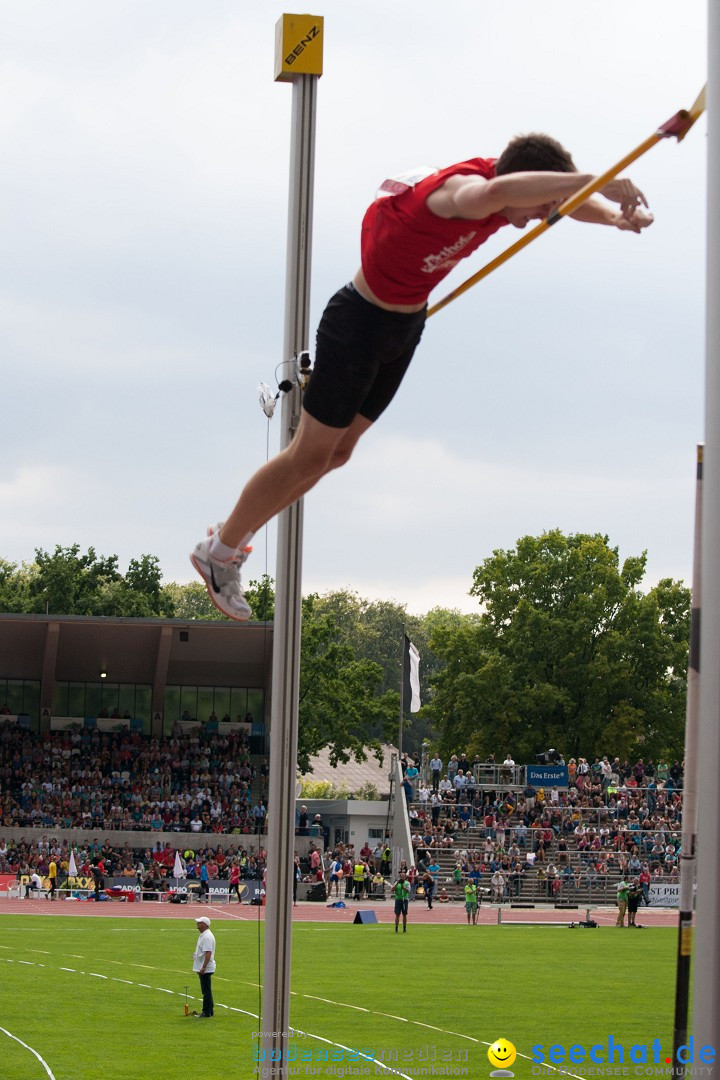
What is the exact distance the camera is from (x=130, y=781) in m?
29.6

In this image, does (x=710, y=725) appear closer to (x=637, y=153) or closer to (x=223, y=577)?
(x=637, y=153)

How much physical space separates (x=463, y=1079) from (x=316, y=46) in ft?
22.3

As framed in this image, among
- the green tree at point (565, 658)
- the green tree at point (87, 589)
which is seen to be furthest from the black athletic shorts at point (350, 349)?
the green tree at point (87, 589)

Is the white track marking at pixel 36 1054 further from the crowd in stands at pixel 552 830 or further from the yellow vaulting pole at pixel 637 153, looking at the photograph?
the crowd in stands at pixel 552 830

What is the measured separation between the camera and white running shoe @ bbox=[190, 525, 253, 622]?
4137mm

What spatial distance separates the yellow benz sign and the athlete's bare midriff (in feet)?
6.84

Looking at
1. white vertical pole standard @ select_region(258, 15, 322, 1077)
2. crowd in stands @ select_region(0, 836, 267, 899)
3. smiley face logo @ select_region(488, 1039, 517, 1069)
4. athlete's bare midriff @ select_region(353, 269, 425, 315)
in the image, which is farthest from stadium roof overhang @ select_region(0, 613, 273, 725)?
athlete's bare midriff @ select_region(353, 269, 425, 315)

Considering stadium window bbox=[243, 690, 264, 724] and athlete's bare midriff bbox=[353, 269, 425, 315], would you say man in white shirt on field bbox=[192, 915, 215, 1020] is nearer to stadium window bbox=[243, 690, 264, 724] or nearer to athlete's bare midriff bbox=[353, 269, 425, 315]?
athlete's bare midriff bbox=[353, 269, 425, 315]

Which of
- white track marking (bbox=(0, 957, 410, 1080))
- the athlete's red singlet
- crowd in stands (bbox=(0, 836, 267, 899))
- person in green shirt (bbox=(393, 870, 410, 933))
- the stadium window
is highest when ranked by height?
the athlete's red singlet

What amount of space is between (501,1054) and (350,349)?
778 cm

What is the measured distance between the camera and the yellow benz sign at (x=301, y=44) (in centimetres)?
527

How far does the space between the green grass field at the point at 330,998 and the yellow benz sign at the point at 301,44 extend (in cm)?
676

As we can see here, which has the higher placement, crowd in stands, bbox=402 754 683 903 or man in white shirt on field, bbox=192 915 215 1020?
man in white shirt on field, bbox=192 915 215 1020

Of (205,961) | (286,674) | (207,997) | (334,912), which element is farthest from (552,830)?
(286,674)
